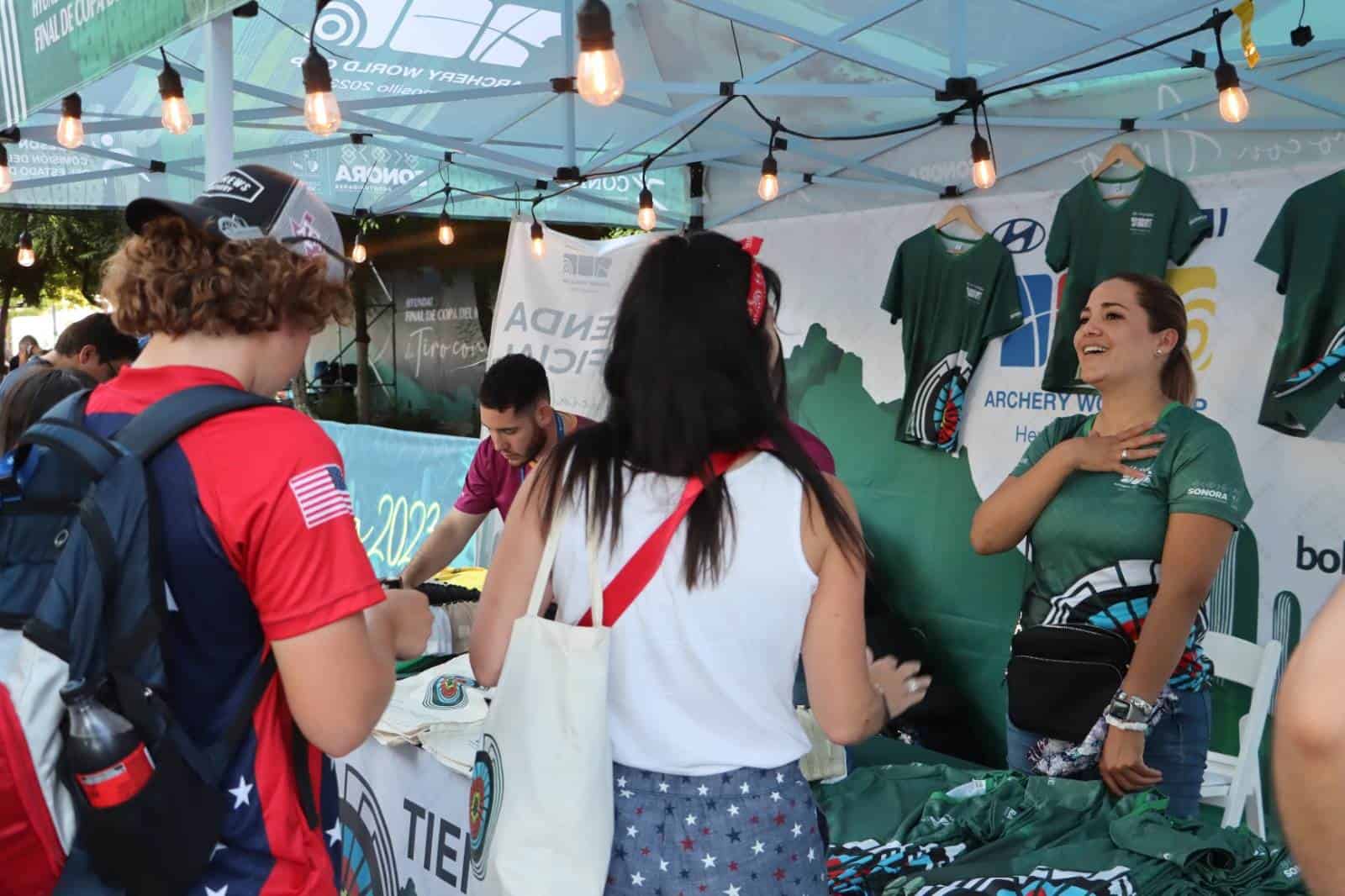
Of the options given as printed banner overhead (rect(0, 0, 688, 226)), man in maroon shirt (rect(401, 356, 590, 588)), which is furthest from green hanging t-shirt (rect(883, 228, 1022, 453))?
man in maroon shirt (rect(401, 356, 590, 588))

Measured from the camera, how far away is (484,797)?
1.45 metres

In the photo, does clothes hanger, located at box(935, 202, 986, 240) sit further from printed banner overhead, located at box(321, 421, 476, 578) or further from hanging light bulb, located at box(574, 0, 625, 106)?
hanging light bulb, located at box(574, 0, 625, 106)

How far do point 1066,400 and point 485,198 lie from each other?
174 inches

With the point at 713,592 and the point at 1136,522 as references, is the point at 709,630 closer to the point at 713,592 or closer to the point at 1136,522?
the point at 713,592

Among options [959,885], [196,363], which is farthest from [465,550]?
[196,363]

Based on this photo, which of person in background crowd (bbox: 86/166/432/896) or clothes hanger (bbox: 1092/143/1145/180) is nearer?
person in background crowd (bbox: 86/166/432/896)

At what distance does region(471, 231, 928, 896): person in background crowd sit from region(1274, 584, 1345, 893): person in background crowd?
0.75m

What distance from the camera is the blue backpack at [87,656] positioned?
3.44 ft

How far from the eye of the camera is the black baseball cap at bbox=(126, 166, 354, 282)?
1233 mm

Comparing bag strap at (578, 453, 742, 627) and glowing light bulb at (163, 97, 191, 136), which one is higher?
glowing light bulb at (163, 97, 191, 136)

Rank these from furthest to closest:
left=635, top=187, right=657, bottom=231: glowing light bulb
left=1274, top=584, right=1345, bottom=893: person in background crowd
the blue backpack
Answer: left=635, top=187, right=657, bottom=231: glowing light bulb
the blue backpack
left=1274, top=584, right=1345, bottom=893: person in background crowd

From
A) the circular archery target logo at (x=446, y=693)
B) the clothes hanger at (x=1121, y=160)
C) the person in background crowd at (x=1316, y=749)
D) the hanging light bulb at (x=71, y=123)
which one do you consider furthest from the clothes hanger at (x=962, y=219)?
the person in background crowd at (x=1316, y=749)

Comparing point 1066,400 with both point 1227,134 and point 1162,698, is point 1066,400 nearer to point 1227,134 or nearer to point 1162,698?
point 1227,134

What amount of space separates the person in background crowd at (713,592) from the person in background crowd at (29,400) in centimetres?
180
